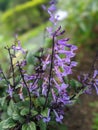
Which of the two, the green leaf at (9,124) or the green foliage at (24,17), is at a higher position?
the green leaf at (9,124)

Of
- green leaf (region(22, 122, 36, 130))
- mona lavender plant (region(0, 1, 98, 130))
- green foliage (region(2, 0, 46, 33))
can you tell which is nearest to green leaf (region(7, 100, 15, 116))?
mona lavender plant (region(0, 1, 98, 130))

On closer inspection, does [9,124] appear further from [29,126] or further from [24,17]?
[24,17]

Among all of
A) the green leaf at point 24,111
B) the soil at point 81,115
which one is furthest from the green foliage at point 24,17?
the green leaf at point 24,111

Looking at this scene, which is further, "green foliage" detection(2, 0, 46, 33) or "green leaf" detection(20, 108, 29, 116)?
"green foliage" detection(2, 0, 46, 33)

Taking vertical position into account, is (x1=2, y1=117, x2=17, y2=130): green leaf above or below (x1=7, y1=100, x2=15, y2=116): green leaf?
below

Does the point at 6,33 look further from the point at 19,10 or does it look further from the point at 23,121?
the point at 23,121

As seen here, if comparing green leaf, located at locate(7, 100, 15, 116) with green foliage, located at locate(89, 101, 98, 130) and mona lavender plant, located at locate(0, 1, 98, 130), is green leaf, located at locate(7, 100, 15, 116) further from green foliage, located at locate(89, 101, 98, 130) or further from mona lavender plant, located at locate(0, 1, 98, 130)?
green foliage, located at locate(89, 101, 98, 130)

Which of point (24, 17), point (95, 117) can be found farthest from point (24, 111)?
point (24, 17)

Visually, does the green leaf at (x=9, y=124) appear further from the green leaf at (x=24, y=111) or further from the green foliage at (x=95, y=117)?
the green foliage at (x=95, y=117)

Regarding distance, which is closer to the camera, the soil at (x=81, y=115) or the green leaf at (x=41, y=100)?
the green leaf at (x=41, y=100)
